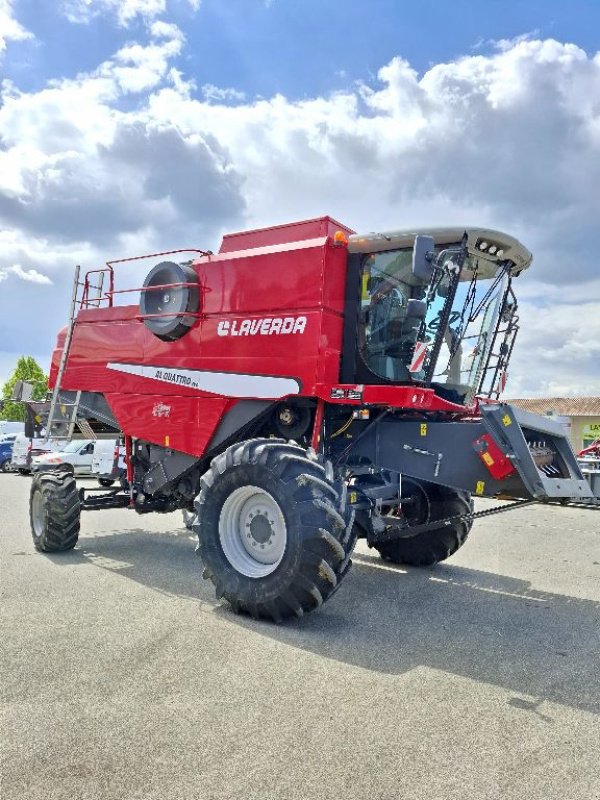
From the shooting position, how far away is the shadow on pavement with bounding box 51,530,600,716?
15.3 feet

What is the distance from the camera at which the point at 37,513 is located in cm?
898

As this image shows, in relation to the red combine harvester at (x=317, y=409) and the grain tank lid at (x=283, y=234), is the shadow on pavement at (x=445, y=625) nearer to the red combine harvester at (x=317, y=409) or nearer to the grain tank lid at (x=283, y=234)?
the red combine harvester at (x=317, y=409)

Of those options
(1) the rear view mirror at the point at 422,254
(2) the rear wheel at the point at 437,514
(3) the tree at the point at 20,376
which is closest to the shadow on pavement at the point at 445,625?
(2) the rear wheel at the point at 437,514

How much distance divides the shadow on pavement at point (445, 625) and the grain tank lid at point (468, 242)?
344 centimetres

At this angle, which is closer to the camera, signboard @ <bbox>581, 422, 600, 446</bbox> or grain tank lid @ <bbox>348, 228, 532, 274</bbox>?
grain tank lid @ <bbox>348, 228, 532, 274</bbox>

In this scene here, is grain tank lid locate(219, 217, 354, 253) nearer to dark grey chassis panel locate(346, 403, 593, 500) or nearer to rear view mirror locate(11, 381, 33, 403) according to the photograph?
dark grey chassis panel locate(346, 403, 593, 500)

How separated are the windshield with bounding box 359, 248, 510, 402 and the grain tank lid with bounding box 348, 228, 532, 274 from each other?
0.31ft

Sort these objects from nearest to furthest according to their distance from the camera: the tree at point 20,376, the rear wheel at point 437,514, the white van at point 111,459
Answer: the rear wheel at point 437,514
the white van at point 111,459
the tree at point 20,376

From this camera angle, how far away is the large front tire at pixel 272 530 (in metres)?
5.49

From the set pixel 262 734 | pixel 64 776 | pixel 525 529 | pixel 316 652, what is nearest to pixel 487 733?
pixel 262 734

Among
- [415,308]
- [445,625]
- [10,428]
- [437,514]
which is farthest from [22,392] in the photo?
[10,428]

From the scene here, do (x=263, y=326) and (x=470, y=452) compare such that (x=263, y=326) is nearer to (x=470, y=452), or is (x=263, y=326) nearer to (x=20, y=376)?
(x=470, y=452)

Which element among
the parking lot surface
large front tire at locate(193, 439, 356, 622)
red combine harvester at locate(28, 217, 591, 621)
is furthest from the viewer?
red combine harvester at locate(28, 217, 591, 621)

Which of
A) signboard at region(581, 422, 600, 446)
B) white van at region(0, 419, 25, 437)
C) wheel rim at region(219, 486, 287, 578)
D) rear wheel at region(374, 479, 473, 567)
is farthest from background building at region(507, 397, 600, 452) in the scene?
wheel rim at region(219, 486, 287, 578)
